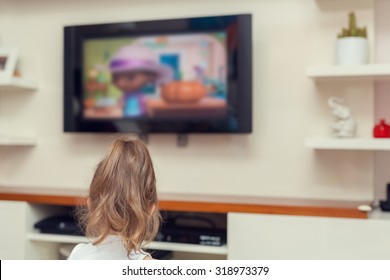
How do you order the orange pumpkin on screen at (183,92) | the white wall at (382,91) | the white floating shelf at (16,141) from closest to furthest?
the white wall at (382,91) < the orange pumpkin on screen at (183,92) < the white floating shelf at (16,141)

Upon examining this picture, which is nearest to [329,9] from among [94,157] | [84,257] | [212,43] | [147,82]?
[212,43]

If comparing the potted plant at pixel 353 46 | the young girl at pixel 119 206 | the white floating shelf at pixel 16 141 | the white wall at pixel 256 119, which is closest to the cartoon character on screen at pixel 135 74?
the white wall at pixel 256 119

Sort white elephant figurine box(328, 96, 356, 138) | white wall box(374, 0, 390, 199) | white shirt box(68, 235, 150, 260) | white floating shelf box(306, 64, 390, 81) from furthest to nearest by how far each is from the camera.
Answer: white wall box(374, 0, 390, 199) < white elephant figurine box(328, 96, 356, 138) < white floating shelf box(306, 64, 390, 81) < white shirt box(68, 235, 150, 260)

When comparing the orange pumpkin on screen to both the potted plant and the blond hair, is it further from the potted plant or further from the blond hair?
the blond hair

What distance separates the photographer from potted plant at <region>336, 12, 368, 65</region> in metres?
2.39

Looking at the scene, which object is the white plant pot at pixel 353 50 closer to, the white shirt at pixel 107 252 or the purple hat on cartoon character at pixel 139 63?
the purple hat on cartoon character at pixel 139 63

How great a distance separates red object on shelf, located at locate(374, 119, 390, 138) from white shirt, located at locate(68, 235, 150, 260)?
4.69 feet

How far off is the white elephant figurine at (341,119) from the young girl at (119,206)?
50.5 inches

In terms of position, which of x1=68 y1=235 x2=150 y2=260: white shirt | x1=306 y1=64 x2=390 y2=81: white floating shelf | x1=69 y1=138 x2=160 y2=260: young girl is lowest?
x1=68 y1=235 x2=150 y2=260: white shirt

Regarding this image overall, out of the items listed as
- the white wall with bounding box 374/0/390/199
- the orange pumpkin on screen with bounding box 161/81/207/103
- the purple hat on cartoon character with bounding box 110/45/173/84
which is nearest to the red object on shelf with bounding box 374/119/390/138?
the white wall with bounding box 374/0/390/199

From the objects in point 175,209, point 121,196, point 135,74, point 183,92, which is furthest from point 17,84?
point 121,196

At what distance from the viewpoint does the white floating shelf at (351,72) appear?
7.59ft

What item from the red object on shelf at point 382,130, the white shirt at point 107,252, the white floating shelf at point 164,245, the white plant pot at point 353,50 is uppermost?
the white plant pot at point 353,50

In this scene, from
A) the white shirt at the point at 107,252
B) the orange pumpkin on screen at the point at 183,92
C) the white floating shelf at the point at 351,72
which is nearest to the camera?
the white shirt at the point at 107,252
